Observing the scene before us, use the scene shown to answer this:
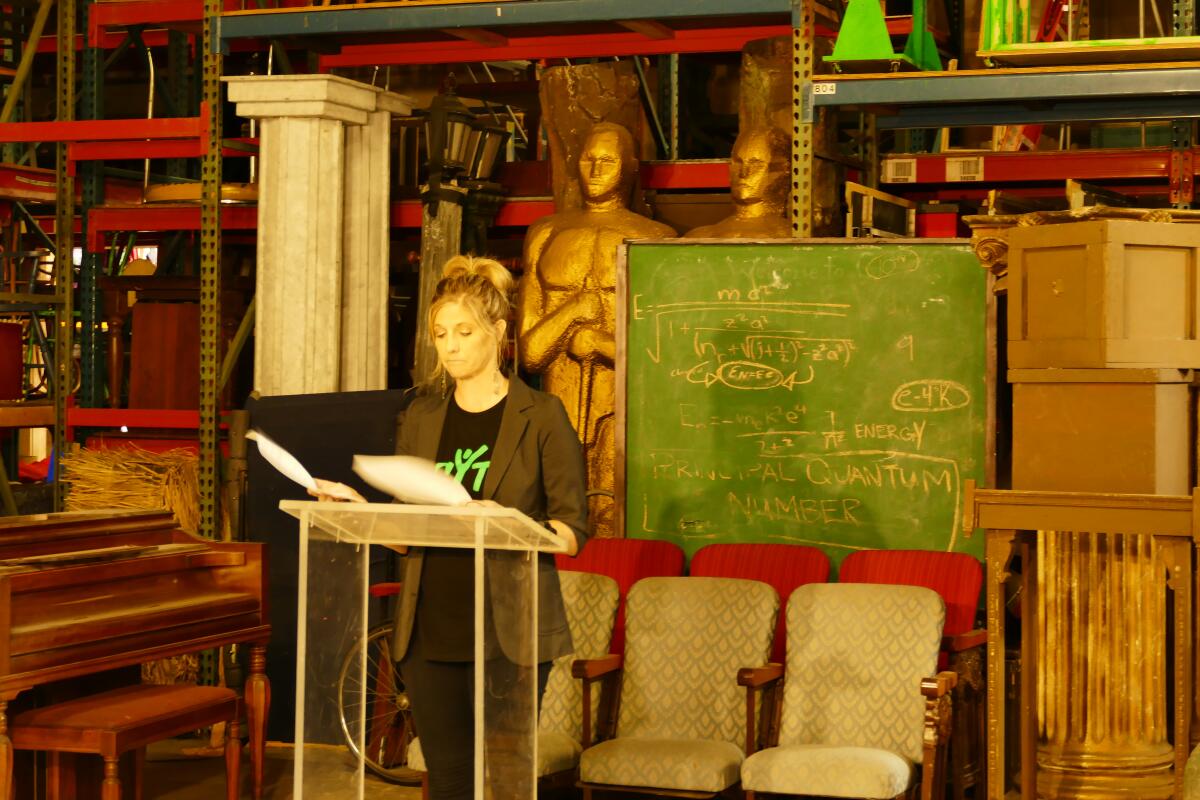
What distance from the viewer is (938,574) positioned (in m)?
5.79

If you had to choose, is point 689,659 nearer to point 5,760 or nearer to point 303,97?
point 5,760

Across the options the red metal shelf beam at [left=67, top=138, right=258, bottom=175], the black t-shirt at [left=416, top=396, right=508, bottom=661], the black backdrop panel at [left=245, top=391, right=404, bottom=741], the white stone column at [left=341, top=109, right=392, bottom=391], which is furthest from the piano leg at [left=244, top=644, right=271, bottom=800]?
the red metal shelf beam at [left=67, top=138, right=258, bottom=175]

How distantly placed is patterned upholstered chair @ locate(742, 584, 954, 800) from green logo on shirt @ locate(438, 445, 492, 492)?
1593 mm

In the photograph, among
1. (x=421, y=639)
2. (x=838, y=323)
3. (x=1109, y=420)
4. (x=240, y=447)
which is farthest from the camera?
(x=240, y=447)

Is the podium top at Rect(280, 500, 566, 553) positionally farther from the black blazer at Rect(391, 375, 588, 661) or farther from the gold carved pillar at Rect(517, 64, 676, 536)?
the gold carved pillar at Rect(517, 64, 676, 536)

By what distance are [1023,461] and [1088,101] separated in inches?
96.6

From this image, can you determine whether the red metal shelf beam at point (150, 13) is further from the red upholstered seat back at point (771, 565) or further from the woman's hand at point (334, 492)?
the woman's hand at point (334, 492)

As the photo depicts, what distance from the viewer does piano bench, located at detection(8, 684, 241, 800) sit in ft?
16.8

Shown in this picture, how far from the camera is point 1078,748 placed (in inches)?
214

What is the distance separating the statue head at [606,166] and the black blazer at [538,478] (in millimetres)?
3488

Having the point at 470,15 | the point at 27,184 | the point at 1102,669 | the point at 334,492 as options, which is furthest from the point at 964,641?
the point at 27,184

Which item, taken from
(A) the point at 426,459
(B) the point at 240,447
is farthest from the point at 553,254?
(A) the point at 426,459

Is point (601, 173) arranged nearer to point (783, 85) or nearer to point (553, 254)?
point (553, 254)

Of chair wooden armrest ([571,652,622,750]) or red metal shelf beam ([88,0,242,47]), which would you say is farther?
red metal shelf beam ([88,0,242,47])
